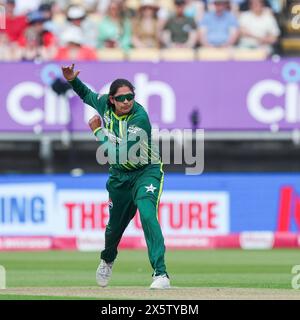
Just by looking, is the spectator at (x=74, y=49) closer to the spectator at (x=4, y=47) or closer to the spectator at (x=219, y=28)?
the spectator at (x=4, y=47)

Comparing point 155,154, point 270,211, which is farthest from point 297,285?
point 270,211

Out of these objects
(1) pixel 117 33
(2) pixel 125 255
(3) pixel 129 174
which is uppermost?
(1) pixel 117 33

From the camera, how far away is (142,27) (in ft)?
66.4

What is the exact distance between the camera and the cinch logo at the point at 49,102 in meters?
19.3

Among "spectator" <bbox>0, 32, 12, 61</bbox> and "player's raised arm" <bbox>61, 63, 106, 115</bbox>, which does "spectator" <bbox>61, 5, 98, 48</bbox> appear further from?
"player's raised arm" <bbox>61, 63, 106, 115</bbox>

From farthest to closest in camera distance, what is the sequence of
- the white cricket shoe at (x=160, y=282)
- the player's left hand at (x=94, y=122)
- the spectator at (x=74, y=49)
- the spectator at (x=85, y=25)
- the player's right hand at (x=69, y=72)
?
the spectator at (x=85, y=25) → the spectator at (x=74, y=49) → the player's right hand at (x=69, y=72) → the player's left hand at (x=94, y=122) → the white cricket shoe at (x=160, y=282)

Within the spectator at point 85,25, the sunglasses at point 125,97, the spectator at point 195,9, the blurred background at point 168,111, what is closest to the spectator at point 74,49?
the blurred background at point 168,111

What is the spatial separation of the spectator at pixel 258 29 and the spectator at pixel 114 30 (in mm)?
2078

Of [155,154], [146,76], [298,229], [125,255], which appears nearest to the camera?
[155,154]

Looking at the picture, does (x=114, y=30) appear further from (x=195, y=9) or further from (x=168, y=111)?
(x=168, y=111)

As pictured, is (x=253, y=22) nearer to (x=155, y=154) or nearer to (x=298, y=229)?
(x=298, y=229)

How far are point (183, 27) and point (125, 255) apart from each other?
5202 mm

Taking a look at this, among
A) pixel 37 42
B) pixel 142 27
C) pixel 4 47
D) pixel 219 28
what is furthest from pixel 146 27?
pixel 4 47

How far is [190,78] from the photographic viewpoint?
19.4 metres
